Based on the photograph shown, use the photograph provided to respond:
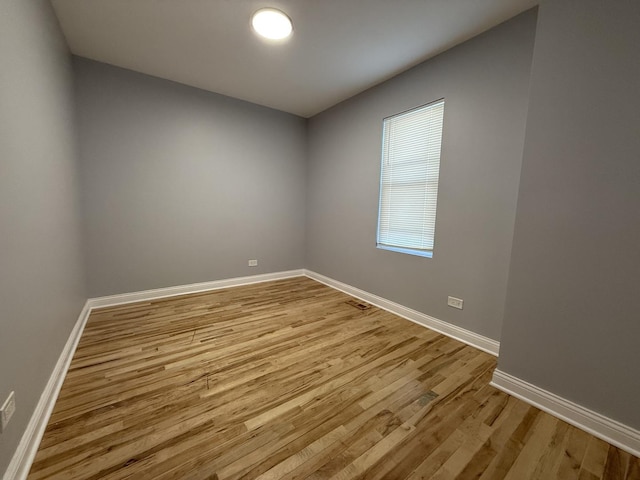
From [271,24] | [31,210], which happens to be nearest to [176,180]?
[31,210]

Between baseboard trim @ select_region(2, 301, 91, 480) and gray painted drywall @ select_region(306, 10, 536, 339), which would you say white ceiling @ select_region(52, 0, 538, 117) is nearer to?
gray painted drywall @ select_region(306, 10, 536, 339)

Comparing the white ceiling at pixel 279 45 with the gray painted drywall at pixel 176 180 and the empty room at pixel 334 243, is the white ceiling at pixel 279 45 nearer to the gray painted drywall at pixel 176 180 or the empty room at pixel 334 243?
the empty room at pixel 334 243

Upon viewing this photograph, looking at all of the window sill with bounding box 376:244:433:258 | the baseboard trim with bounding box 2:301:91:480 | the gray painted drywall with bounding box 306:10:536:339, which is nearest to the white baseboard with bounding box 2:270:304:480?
the baseboard trim with bounding box 2:301:91:480

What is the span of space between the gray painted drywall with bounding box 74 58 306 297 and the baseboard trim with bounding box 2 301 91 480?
4.52 ft

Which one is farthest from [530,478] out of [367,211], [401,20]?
[401,20]

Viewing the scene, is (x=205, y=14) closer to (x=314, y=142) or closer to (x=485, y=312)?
(x=314, y=142)

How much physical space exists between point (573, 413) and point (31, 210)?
346 cm

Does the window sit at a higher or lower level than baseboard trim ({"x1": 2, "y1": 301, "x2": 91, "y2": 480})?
higher

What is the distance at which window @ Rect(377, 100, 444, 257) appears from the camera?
2.66 metres

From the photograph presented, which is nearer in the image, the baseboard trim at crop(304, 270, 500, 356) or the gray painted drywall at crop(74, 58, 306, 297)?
the baseboard trim at crop(304, 270, 500, 356)

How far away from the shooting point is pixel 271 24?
2109 millimetres

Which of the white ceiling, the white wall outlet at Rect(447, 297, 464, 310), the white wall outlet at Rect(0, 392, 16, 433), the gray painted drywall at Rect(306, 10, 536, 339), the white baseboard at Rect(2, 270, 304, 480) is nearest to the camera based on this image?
the white wall outlet at Rect(0, 392, 16, 433)

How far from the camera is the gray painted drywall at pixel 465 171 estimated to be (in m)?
2.07

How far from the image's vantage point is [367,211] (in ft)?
11.2
